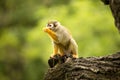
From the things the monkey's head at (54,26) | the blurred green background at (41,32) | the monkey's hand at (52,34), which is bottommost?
the blurred green background at (41,32)

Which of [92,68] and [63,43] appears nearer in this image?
[92,68]

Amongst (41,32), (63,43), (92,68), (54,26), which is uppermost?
(54,26)

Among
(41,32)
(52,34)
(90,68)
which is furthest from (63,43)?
(41,32)

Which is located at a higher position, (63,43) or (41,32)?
(63,43)

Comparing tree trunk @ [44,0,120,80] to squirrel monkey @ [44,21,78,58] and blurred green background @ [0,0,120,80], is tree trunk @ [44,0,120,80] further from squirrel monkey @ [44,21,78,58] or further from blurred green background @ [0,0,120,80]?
blurred green background @ [0,0,120,80]

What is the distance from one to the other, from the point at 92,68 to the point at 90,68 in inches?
0.5

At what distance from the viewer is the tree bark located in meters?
4.40

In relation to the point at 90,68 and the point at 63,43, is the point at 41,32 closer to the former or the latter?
the point at 63,43

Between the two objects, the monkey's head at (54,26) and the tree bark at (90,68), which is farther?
the monkey's head at (54,26)

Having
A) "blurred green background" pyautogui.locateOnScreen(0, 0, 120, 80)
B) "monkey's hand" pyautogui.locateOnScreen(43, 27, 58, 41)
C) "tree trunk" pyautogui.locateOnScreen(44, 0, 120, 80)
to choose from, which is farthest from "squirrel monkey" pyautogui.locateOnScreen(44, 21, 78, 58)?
"blurred green background" pyautogui.locateOnScreen(0, 0, 120, 80)

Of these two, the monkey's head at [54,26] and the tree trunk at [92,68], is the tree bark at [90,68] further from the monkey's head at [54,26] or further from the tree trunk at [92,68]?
the monkey's head at [54,26]

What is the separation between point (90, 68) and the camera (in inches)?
174

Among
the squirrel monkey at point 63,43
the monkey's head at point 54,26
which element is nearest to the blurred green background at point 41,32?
the monkey's head at point 54,26

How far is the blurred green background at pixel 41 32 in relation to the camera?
9867 millimetres
